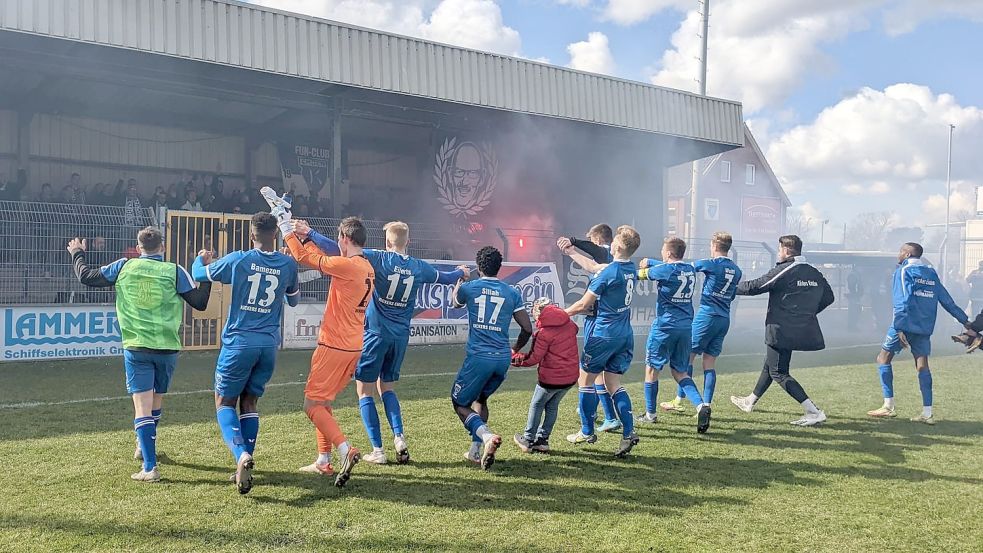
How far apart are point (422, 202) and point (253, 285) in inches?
654

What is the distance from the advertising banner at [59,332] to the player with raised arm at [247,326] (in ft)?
20.3

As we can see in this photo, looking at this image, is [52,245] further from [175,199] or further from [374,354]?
[374,354]

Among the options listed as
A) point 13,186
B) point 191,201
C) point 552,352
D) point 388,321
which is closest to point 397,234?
point 388,321

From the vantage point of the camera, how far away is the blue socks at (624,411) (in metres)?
5.80

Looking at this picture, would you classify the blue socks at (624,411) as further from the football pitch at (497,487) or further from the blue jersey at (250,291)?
the blue jersey at (250,291)

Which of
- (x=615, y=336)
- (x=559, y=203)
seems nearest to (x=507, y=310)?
(x=615, y=336)

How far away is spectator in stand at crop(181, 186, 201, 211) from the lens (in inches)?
586

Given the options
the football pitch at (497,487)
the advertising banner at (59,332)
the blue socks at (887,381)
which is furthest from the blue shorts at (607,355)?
the advertising banner at (59,332)

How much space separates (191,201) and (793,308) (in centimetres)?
1241

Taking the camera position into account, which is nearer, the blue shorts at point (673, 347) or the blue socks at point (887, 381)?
the blue shorts at point (673, 347)

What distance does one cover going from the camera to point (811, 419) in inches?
287

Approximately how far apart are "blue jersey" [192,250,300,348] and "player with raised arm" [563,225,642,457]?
2.47 m

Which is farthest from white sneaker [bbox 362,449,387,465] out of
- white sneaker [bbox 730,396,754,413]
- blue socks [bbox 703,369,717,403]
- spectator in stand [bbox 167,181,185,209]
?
spectator in stand [bbox 167,181,185,209]

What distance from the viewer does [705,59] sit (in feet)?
67.1
